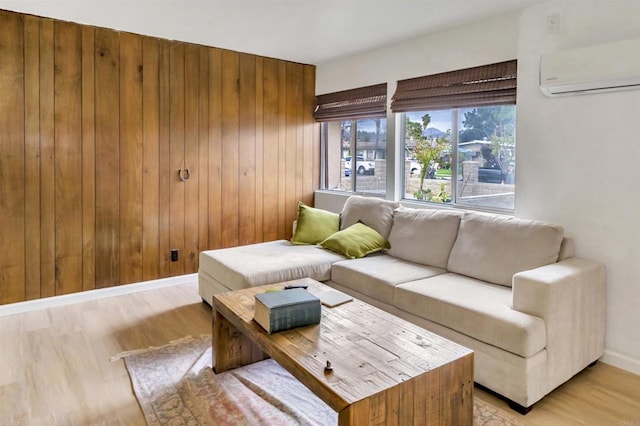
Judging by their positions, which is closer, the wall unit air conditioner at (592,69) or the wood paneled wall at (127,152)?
the wall unit air conditioner at (592,69)

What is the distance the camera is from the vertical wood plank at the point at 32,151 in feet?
11.1

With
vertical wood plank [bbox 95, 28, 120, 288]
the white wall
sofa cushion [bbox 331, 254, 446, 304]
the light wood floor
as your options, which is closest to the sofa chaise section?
sofa cushion [bbox 331, 254, 446, 304]

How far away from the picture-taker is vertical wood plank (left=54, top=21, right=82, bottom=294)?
11.5 ft

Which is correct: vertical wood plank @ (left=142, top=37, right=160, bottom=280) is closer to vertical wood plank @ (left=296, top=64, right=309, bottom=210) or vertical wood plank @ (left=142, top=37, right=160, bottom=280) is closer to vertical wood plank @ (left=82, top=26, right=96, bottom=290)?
vertical wood plank @ (left=82, top=26, right=96, bottom=290)

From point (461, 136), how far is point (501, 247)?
1.21 m

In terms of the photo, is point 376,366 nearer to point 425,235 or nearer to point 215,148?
point 425,235

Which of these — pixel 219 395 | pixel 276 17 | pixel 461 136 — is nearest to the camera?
pixel 219 395

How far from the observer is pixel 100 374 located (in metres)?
2.48

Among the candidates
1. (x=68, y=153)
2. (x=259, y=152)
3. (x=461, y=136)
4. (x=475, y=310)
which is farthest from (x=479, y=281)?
(x=68, y=153)

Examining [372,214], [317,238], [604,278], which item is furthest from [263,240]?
[604,278]

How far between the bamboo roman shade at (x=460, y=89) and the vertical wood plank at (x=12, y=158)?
3.10 metres

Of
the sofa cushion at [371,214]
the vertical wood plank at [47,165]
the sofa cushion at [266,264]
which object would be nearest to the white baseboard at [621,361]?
the sofa cushion at [371,214]

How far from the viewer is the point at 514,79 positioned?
10.2ft

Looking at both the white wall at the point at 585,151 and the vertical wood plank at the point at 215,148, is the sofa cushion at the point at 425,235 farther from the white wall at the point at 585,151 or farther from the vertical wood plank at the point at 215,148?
the vertical wood plank at the point at 215,148
